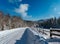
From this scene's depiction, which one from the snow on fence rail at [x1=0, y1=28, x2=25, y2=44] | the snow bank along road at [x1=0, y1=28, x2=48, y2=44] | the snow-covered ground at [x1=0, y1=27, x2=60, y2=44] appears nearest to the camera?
the snow-covered ground at [x1=0, y1=27, x2=60, y2=44]

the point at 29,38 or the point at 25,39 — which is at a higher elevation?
the point at 29,38

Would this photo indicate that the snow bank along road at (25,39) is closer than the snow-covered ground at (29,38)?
No

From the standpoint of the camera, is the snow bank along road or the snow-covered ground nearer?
the snow-covered ground

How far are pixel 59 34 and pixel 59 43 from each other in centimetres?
571

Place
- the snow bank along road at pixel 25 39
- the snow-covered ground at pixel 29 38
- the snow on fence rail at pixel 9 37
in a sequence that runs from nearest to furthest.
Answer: the snow-covered ground at pixel 29 38 < the snow bank along road at pixel 25 39 < the snow on fence rail at pixel 9 37

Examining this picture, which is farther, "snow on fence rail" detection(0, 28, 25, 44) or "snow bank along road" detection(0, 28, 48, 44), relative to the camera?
"snow on fence rail" detection(0, 28, 25, 44)

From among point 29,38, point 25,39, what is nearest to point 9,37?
point 25,39

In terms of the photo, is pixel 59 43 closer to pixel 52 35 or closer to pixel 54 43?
pixel 54 43

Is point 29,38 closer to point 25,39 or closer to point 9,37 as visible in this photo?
point 25,39

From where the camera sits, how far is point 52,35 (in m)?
13.0

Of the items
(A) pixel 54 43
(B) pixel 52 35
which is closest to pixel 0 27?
Result: (B) pixel 52 35

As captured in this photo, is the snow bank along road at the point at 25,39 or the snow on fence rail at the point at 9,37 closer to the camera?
the snow bank along road at the point at 25,39

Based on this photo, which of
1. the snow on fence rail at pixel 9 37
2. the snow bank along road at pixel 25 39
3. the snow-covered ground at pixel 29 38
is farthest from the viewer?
the snow on fence rail at pixel 9 37

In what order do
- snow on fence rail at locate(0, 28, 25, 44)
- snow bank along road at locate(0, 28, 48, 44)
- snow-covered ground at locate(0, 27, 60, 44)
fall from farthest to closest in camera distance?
1. snow on fence rail at locate(0, 28, 25, 44)
2. snow bank along road at locate(0, 28, 48, 44)
3. snow-covered ground at locate(0, 27, 60, 44)
